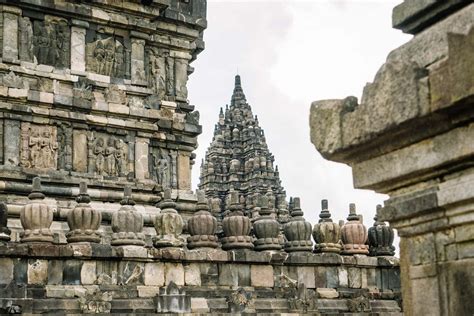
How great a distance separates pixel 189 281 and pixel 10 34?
7343 mm

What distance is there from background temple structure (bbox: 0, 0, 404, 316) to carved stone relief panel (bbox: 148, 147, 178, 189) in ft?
0.11

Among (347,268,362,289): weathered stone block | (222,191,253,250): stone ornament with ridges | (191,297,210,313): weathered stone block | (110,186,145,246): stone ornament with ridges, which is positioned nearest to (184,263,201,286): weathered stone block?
(191,297,210,313): weathered stone block

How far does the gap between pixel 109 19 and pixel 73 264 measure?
8096 millimetres

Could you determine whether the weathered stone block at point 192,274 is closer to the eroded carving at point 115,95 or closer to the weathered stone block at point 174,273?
the weathered stone block at point 174,273

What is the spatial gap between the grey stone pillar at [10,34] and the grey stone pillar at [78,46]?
1341 mm

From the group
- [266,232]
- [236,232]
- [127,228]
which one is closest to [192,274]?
[236,232]

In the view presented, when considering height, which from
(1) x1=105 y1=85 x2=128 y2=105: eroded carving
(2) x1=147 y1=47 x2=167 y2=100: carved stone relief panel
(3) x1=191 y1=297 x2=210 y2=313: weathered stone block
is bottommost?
(3) x1=191 y1=297 x2=210 y2=313: weathered stone block

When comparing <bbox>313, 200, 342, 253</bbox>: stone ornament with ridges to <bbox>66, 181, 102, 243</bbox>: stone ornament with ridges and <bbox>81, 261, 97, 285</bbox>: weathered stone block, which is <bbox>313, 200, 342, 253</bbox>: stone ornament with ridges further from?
<bbox>81, 261, 97, 285</bbox>: weathered stone block

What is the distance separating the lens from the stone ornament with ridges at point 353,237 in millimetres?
15617

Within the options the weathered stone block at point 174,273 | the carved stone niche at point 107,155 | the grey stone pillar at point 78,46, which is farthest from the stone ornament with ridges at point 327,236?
the grey stone pillar at point 78,46

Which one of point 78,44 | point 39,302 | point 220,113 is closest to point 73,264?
point 39,302

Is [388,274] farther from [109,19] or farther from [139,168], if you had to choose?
[109,19]

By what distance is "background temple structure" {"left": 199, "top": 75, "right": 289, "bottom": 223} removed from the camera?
45969mm

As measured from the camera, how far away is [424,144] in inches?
170
